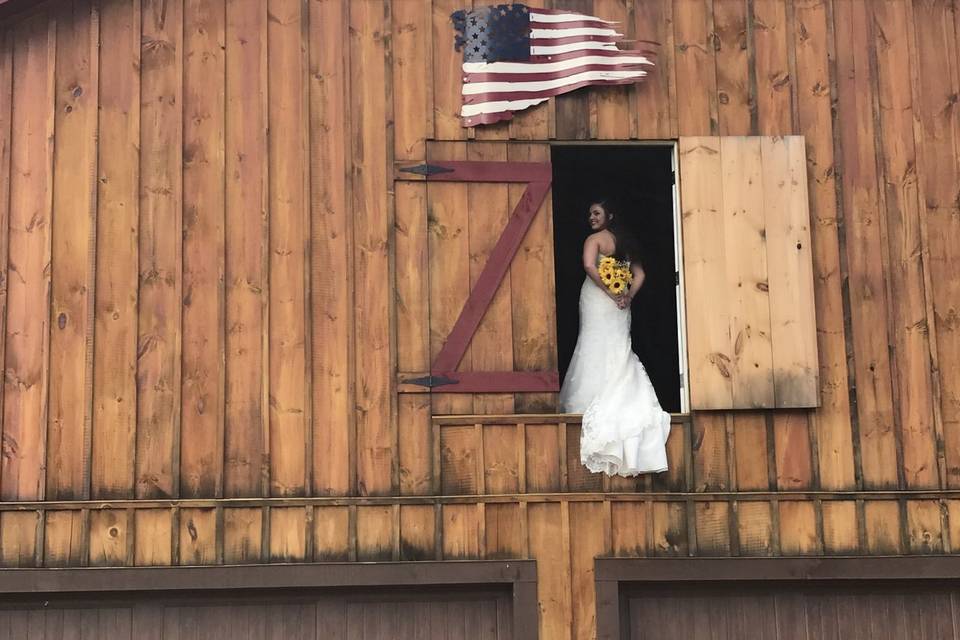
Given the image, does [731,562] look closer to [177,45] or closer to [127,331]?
[127,331]

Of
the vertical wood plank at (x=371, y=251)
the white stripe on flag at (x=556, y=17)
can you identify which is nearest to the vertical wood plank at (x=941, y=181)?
the white stripe on flag at (x=556, y=17)

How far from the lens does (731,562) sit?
8.45m

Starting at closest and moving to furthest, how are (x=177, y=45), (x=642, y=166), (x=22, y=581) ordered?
(x=22, y=581) < (x=177, y=45) < (x=642, y=166)

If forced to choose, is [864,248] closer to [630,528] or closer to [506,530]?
[630,528]

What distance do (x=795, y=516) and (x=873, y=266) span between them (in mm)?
1723

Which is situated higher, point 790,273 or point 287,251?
point 287,251

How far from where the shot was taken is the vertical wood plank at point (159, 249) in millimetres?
8375

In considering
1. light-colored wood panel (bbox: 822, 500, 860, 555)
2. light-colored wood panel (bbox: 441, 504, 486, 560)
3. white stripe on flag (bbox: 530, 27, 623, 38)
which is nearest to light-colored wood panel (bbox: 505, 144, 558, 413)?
light-colored wood panel (bbox: 441, 504, 486, 560)

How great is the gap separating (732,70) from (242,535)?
4.33 meters

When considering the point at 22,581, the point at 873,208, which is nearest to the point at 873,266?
the point at 873,208

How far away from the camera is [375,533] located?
8352 millimetres

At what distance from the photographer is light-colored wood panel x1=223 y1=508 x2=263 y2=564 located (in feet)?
27.1

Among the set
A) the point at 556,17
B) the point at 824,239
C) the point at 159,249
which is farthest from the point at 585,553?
the point at 556,17

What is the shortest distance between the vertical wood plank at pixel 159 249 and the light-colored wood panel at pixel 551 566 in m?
2.22
